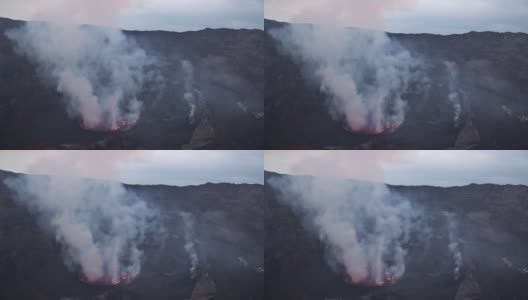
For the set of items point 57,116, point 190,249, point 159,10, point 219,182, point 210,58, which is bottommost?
point 190,249

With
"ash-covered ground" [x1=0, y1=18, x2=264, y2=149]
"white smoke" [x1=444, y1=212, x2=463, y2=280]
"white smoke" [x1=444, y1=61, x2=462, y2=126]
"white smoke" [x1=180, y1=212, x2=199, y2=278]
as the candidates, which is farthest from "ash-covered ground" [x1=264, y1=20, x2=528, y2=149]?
"white smoke" [x1=180, y1=212, x2=199, y2=278]

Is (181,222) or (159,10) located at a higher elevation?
(159,10)

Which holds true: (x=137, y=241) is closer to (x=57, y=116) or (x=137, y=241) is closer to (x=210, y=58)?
(x=57, y=116)

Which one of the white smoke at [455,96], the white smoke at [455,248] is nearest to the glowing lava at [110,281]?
the white smoke at [455,248]

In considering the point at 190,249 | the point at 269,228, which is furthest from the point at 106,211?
the point at 269,228

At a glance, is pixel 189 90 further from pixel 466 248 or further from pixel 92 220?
pixel 466 248

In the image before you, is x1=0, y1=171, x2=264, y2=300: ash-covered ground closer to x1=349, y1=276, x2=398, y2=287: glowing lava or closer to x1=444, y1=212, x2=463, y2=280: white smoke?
x1=349, y1=276, x2=398, y2=287: glowing lava

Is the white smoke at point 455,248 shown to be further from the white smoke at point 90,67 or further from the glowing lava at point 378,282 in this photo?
the white smoke at point 90,67
